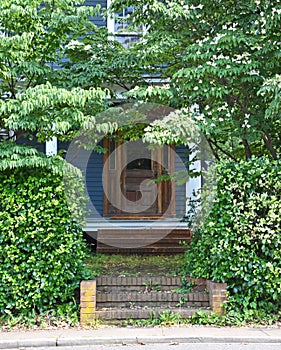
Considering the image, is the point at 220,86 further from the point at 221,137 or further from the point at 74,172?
the point at 74,172

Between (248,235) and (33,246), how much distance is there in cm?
261

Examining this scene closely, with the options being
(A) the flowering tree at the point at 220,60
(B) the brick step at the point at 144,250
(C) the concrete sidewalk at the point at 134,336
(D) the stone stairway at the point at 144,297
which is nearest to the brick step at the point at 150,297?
(D) the stone stairway at the point at 144,297

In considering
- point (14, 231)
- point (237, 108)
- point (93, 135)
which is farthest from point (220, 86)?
point (14, 231)

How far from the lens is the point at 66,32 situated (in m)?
6.09

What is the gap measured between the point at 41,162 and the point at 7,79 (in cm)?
140

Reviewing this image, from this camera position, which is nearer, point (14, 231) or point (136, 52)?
point (14, 231)

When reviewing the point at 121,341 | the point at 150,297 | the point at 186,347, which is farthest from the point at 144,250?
the point at 186,347

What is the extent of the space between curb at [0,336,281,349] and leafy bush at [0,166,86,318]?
22.9 inches

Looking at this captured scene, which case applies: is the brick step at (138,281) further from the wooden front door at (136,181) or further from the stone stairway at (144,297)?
the wooden front door at (136,181)

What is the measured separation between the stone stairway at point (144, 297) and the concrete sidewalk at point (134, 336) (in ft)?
0.91

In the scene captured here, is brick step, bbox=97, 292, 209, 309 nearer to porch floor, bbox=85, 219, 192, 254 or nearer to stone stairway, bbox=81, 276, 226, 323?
stone stairway, bbox=81, 276, 226, 323

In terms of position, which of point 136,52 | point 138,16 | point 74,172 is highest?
point 138,16

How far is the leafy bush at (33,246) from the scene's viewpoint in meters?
5.21

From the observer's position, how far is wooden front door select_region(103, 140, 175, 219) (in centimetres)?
1073
